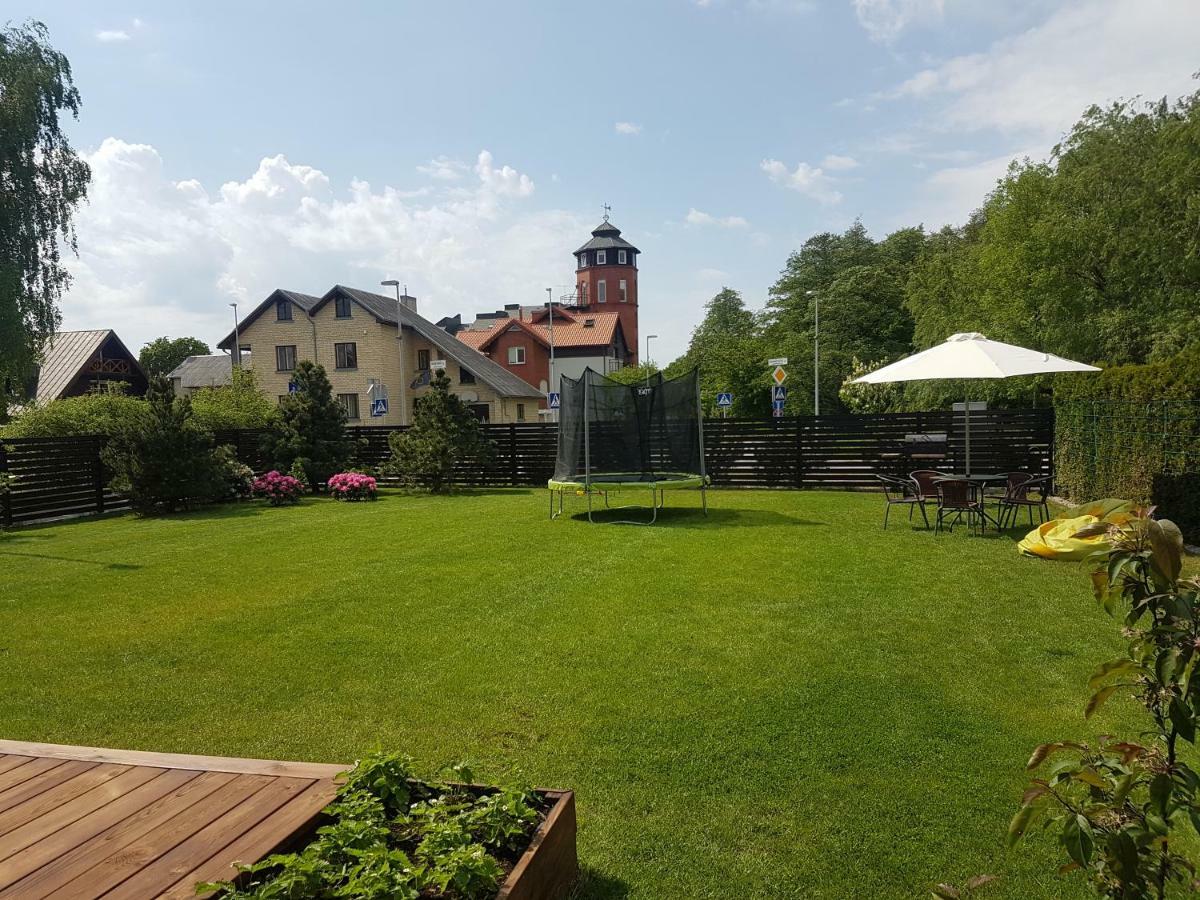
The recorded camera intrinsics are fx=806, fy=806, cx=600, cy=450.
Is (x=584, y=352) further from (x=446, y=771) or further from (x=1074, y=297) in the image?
(x=446, y=771)

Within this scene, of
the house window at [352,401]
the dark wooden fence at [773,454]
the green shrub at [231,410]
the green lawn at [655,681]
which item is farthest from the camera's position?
the house window at [352,401]

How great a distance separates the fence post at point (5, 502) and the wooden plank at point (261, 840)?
1253 centimetres

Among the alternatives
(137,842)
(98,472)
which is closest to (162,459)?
(98,472)

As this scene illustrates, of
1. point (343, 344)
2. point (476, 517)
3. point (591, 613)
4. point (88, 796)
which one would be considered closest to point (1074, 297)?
point (476, 517)

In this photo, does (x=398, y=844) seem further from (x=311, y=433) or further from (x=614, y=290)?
(x=614, y=290)

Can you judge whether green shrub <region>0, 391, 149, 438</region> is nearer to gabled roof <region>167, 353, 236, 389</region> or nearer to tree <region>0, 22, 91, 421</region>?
tree <region>0, 22, 91, 421</region>

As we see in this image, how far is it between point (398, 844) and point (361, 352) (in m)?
38.8

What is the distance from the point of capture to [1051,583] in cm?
667

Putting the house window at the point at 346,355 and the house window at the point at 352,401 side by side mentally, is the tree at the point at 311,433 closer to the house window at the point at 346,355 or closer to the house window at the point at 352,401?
the house window at the point at 346,355

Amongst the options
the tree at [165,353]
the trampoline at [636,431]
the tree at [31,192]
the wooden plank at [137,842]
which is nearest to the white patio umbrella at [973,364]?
the trampoline at [636,431]

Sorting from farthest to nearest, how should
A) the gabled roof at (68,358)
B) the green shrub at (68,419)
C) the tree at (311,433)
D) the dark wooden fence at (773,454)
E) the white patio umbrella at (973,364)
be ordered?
the gabled roof at (68,358), the tree at (311,433), the green shrub at (68,419), the dark wooden fence at (773,454), the white patio umbrella at (973,364)

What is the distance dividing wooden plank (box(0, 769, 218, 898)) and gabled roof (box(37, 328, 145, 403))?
41.1 meters

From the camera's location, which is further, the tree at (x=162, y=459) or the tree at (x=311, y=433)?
the tree at (x=311, y=433)

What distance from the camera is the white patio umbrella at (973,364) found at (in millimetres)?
9438
